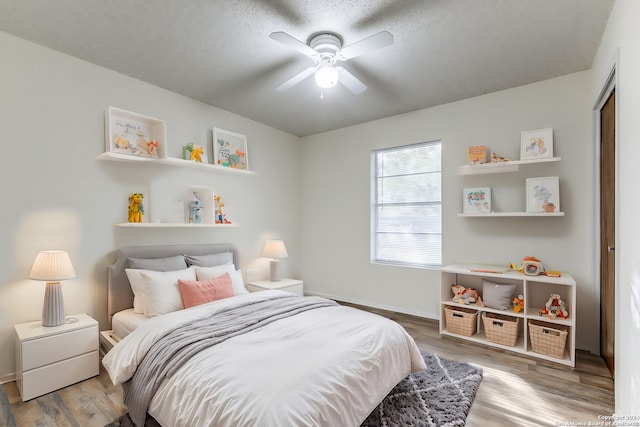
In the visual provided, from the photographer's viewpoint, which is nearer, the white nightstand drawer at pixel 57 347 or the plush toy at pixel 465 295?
the white nightstand drawer at pixel 57 347

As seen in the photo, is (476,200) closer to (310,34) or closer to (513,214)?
(513,214)

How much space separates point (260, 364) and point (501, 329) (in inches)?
100

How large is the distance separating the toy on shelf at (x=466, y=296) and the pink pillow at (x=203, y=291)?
2341mm

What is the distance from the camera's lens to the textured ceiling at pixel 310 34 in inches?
84.6

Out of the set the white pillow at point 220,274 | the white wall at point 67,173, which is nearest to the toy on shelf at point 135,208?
the white wall at point 67,173

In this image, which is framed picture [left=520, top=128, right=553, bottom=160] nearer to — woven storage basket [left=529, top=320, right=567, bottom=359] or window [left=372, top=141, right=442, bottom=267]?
window [left=372, top=141, right=442, bottom=267]

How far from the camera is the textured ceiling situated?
2.15m

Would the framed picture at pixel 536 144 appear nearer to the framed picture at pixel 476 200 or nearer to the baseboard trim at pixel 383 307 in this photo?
the framed picture at pixel 476 200

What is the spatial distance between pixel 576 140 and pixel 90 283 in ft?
15.4

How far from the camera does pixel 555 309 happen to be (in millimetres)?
2898

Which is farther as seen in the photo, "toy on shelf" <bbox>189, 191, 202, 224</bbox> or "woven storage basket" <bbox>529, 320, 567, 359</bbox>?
"toy on shelf" <bbox>189, 191, 202, 224</bbox>

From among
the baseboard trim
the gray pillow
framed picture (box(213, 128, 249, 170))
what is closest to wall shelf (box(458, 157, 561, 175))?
the baseboard trim

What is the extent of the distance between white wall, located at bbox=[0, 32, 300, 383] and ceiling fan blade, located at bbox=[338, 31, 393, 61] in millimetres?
2127

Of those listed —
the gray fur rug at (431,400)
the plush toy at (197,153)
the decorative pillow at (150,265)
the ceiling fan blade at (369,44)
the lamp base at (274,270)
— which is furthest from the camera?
the lamp base at (274,270)
